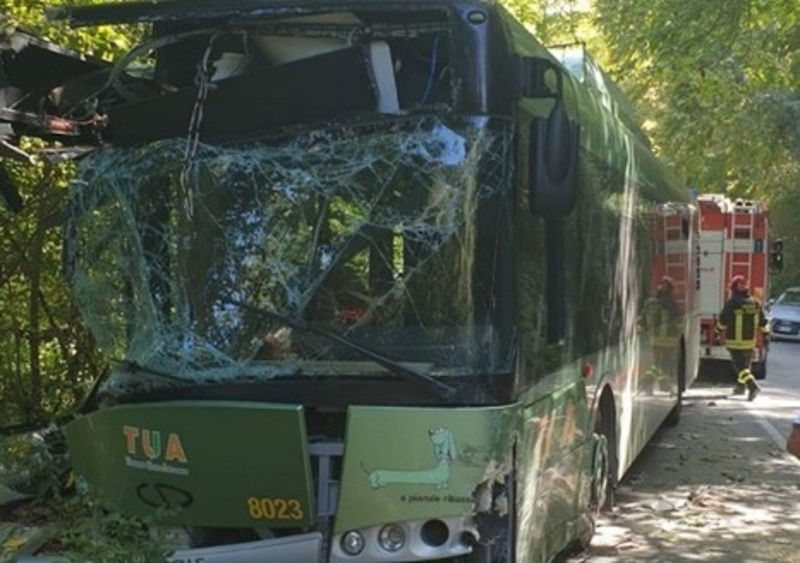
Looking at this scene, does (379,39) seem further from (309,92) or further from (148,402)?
(148,402)

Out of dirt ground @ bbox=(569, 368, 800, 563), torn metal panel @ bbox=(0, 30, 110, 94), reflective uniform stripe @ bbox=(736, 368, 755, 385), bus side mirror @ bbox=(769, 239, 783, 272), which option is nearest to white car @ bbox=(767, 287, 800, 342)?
bus side mirror @ bbox=(769, 239, 783, 272)

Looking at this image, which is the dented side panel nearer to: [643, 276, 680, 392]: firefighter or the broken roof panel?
the broken roof panel

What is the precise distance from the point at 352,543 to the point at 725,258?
16747 mm

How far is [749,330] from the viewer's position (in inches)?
670

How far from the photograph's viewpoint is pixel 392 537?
4809mm

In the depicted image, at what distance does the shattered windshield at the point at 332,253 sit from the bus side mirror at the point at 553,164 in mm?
134

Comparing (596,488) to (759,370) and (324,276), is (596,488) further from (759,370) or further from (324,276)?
(759,370)

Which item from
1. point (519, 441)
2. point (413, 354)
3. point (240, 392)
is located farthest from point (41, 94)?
point (519, 441)

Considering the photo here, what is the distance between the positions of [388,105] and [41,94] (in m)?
2.04

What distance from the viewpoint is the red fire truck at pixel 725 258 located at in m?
19.4

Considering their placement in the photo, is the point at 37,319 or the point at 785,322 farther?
the point at 785,322

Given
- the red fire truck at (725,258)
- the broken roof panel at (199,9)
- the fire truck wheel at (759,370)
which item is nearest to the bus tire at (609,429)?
Result: the broken roof panel at (199,9)

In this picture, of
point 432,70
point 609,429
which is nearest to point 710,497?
point 609,429

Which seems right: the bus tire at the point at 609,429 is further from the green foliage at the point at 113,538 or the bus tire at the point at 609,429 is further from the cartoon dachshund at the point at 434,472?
the green foliage at the point at 113,538
